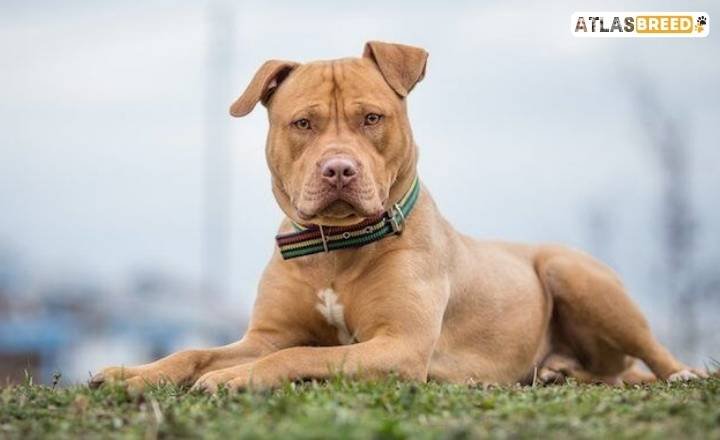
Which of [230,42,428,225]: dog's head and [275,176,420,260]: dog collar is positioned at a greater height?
[230,42,428,225]: dog's head

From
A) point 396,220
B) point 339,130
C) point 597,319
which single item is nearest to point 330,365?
point 396,220

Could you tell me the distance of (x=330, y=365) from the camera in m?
6.31

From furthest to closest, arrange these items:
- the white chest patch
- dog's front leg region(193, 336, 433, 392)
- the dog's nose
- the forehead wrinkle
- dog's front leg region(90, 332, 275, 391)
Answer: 1. the white chest patch
2. the forehead wrinkle
3. the dog's nose
4. dog's front leg region(90, 332, 275, 391)
5. dog's front leg region(193, 336, 433, 392)

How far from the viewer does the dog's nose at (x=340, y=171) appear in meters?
6.50

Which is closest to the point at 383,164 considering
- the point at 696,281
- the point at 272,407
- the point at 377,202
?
the point at 377,202

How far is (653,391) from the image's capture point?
19.8ft

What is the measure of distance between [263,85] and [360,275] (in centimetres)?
129

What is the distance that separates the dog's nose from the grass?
1.07 m

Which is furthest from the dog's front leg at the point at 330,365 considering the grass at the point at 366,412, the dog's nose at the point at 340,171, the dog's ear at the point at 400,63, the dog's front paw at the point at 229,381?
the dog's ear at the point at 400,63

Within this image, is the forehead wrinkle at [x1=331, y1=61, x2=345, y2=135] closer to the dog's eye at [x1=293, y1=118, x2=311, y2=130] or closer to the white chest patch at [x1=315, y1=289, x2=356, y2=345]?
the dog's eye at [x1=293, y1=118, x2=311, y2=130]

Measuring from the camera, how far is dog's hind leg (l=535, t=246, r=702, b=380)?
8844 millimetres

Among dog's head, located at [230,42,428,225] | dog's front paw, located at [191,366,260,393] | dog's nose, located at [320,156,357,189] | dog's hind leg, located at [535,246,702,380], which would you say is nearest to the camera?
dog's front paw, located at [191,366,260,393]

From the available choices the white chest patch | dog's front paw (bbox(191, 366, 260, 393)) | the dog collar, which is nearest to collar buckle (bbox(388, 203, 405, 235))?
the dog collar

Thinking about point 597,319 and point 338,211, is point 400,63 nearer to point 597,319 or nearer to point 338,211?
point 338,211
